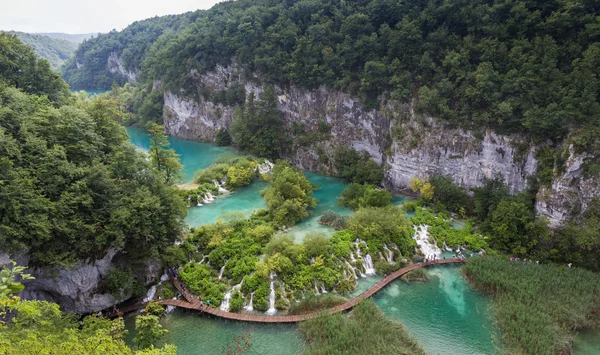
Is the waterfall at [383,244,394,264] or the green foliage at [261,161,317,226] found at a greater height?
the green foliage at [261,161,317,226]

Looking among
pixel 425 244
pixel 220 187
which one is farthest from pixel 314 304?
pixel 220 187

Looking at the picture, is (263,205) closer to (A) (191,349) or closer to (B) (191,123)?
(A) (191,349)

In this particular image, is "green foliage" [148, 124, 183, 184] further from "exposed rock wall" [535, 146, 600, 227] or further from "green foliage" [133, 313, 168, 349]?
"exposed rock wall" [535, 146, 600, 227]

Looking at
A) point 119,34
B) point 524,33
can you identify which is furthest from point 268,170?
point 119,34

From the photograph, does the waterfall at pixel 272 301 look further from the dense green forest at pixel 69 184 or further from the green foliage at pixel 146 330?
the dense green forest at pixel 69 184

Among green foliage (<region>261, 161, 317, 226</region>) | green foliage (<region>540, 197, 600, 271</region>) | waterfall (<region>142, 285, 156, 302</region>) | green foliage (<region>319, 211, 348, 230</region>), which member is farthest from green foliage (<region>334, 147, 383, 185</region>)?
waterfall (<region>142, 285, 156, 302</region>)

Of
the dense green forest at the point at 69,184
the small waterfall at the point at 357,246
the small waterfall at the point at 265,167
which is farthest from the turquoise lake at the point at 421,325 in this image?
the small waterfall at the point at 265,167

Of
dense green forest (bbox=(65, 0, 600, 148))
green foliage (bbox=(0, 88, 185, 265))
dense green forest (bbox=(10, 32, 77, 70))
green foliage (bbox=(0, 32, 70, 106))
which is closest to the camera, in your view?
green foliage (bbox=(0, 88, 185, 265))
